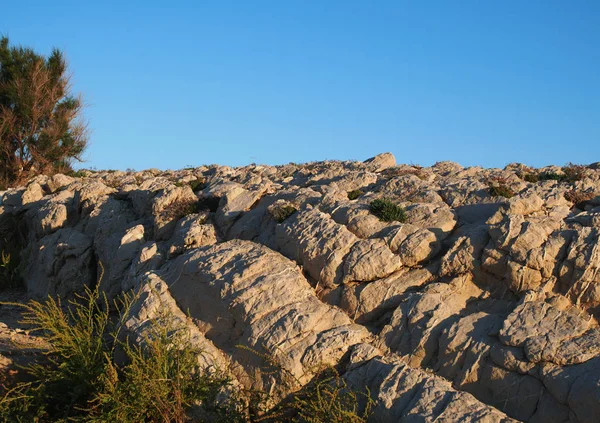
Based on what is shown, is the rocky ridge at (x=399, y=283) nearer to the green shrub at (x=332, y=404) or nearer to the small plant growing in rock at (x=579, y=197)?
the small plant growing in rock at (x=579, y=197)

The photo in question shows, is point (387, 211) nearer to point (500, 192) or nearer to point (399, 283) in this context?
point (399, 283)

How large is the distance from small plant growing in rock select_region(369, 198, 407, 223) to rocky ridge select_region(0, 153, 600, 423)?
0.36 meters

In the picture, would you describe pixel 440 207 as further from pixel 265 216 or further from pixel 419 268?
pixel 265 216

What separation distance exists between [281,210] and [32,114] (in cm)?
2636

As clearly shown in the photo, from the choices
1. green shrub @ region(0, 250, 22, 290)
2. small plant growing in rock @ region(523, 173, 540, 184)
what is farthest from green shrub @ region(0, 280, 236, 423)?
small plant growing in rock @ region(523, 173, 540, 184)

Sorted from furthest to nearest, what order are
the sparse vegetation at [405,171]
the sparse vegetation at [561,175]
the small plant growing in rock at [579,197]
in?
the sparse vegetation at [405,171]
the sparse vegetation at [561,175]
the small plant growing in rock at [579,197]

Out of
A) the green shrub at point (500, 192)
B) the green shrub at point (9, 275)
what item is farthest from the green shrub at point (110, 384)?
the green shrub at point (9, 275)

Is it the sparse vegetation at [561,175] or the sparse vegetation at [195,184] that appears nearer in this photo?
the sparse vegetation at [561,175]

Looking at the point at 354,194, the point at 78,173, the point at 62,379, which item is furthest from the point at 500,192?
the point at 78,173

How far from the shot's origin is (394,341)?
12.8 meters

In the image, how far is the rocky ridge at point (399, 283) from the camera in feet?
36.2

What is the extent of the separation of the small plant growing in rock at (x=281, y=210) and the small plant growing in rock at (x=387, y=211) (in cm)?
237

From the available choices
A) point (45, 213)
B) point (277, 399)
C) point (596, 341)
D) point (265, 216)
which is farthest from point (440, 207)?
point (45, 213)

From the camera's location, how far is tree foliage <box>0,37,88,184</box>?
36.8m
